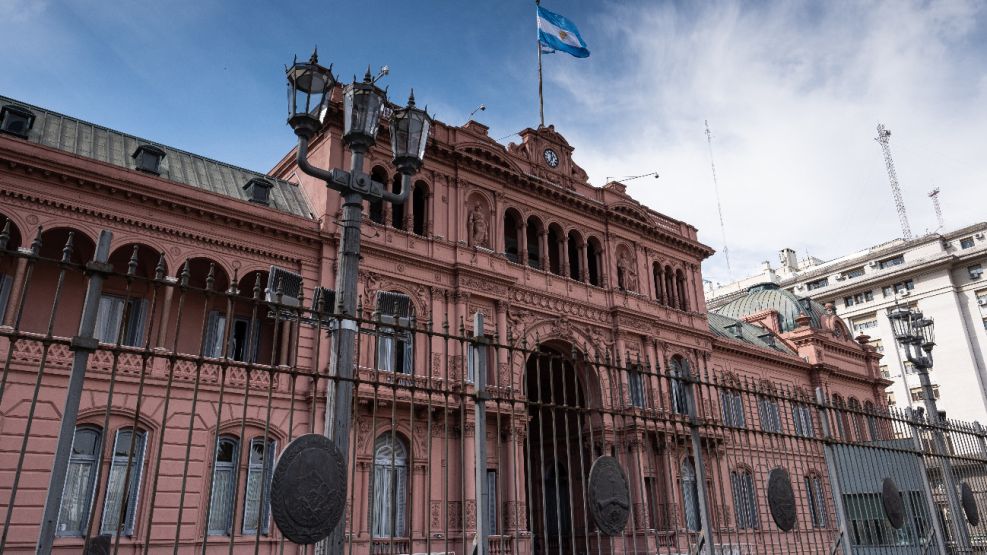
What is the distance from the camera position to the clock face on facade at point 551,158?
88.9 ft

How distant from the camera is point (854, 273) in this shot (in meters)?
65.0

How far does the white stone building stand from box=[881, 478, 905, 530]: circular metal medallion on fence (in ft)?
159

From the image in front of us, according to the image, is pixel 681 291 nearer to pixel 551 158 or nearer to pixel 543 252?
pixel 543 252

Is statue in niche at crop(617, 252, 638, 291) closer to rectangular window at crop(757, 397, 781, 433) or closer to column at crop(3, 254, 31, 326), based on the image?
rectangular window at crop(757, 397, 781, 433)

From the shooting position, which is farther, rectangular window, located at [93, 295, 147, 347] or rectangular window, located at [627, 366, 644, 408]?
rectangular window, located at [93, 295, 147, 347]

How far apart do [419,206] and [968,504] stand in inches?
652

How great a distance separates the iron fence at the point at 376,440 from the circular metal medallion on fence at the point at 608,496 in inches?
0.7

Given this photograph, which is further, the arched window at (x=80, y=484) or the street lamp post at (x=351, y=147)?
the arched window at (x=80, y=484)

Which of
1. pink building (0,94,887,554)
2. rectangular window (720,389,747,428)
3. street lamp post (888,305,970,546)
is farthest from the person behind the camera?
pink building (0,94,887,554)

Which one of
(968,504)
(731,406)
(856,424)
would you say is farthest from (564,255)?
(968,504)

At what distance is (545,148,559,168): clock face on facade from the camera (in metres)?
27.1

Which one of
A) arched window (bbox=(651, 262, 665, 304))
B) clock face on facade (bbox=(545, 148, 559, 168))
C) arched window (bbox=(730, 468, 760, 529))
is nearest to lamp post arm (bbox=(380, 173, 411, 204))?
arched window (bbox=(730, 468, 760, 529))

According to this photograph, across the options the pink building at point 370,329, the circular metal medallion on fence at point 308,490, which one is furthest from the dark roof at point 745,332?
the circular metal medallion on fence at point 308,490

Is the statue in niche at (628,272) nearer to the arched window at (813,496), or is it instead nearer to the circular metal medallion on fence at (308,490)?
the arched window at (813,496)
